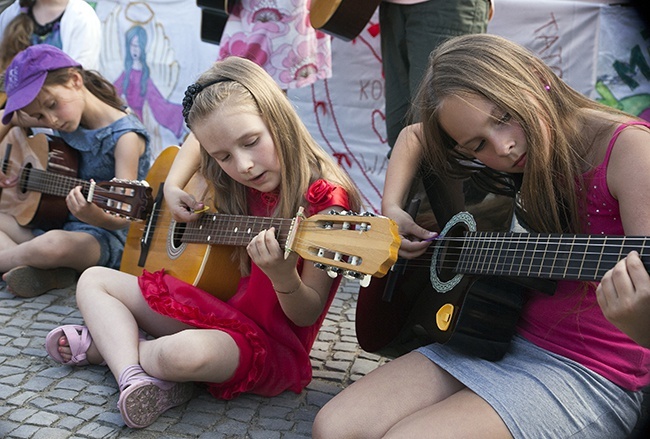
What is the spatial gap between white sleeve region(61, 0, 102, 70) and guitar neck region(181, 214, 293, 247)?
225 cm

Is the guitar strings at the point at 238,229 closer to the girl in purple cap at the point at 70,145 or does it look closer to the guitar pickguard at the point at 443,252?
the guitar pickguard at the point at 443,252

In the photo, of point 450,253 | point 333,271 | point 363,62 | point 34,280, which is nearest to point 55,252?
point 34,280

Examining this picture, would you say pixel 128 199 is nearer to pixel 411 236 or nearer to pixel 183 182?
pixel 183 182

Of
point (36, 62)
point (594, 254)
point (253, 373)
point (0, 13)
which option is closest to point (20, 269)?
point (36, 62)

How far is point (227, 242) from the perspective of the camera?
8.98 ft

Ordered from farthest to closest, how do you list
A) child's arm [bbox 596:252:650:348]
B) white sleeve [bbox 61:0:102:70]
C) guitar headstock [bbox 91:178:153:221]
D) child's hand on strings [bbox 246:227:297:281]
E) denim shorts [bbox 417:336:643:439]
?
white sleeve [bbox 61:0:102:70], guitar headstock [bbox 91:178:153:221], child's hand on strings [bbox 246:227:297:281], denim shorts [bbox 417:336:643:439], child's arm [bbox 596:252:650:348]

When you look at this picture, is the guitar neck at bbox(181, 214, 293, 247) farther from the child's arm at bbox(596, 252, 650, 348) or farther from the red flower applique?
the child's arm at bbox(596, 252, 650, 348)

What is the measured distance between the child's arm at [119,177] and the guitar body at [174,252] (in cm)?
26

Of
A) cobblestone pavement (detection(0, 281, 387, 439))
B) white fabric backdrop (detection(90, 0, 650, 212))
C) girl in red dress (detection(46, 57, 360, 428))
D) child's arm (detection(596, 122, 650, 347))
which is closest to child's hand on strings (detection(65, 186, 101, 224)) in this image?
cobblestone pavement (detection(0, 281, 387, 439))

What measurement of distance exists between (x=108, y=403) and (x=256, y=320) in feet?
2.00

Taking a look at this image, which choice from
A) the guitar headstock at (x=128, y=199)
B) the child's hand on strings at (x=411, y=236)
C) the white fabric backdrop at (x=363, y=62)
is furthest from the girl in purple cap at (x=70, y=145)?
the child's hand on strings at (x=411, y=236)

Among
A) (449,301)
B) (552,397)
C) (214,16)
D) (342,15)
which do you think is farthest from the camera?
(214,16)

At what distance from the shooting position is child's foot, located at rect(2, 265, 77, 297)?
144 inches

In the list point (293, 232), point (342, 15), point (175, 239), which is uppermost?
point (342, 15)
